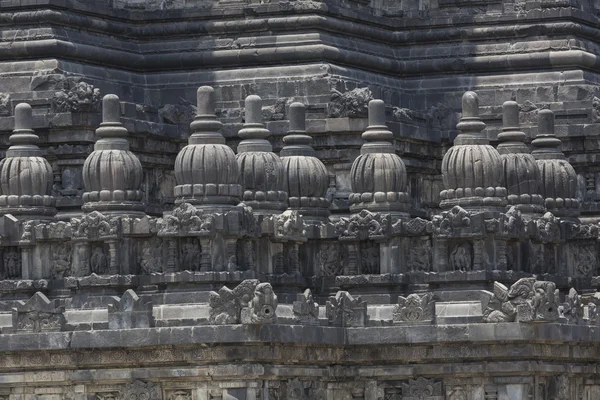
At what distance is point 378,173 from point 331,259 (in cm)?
225

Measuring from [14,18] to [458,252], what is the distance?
1151cm

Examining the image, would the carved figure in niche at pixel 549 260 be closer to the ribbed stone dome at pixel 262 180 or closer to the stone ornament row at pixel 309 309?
the stone ornament row at pixel 309 309

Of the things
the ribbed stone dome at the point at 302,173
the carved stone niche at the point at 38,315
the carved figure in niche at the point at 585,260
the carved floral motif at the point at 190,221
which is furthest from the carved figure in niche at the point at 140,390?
the carved figure in niche at the point at 585,260

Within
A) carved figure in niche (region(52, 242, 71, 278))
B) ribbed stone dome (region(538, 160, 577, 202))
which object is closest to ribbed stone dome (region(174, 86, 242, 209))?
carved figure in niche (region(52, 242, 71, 278))

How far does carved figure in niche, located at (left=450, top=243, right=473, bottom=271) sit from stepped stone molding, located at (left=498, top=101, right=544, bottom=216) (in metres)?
2.03

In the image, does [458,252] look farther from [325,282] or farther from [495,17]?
[495,17]

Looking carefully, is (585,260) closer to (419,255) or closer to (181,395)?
(419,255)

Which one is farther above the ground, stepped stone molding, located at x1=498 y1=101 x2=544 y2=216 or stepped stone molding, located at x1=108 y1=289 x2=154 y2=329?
stepped stone molding, located at x1=498 y1=101 x2=544 y2=216

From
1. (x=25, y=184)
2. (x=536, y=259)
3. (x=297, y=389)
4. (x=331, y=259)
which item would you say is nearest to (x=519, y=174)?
(x=536, y=259)

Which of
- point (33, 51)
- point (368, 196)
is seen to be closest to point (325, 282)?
point (368, 196)

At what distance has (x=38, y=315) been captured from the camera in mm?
89250

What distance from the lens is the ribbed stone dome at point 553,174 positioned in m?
96.1

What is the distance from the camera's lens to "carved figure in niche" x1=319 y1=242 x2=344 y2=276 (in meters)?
93.7

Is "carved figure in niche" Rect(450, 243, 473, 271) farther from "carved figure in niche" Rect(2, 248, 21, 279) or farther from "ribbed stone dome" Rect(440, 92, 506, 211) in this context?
"carved figure in niche" Rect(2, 248, 21, 279)
